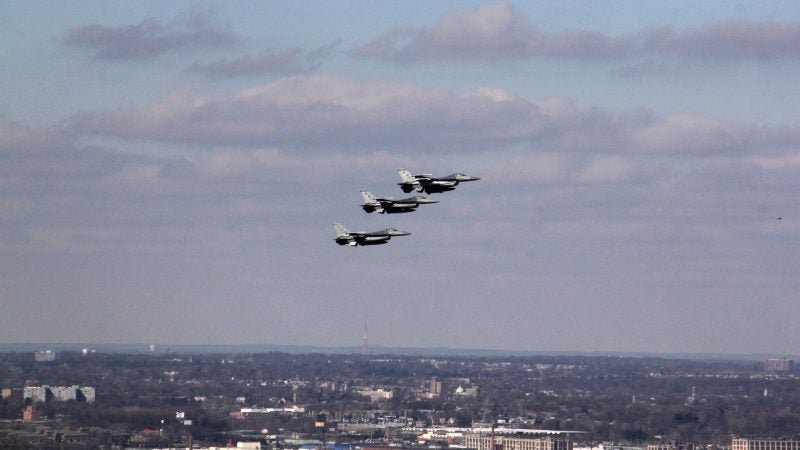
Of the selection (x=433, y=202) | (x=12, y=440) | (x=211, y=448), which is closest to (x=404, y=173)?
(x=433, y=202)

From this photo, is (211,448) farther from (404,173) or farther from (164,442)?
(404,173)

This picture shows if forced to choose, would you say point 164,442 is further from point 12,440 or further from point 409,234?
point 409,234

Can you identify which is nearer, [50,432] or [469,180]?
[469,180]

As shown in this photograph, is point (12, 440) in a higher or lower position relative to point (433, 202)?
lower

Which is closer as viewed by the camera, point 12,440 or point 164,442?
point 12,440

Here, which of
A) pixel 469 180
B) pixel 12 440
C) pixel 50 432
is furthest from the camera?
pixel 50 432

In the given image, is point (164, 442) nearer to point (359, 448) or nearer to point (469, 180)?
point (359, 448)

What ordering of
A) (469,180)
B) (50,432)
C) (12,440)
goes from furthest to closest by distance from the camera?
(50,432) < (12,440) < (469,180)

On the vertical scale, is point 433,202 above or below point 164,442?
above

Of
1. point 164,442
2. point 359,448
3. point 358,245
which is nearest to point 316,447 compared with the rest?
point 359,448
